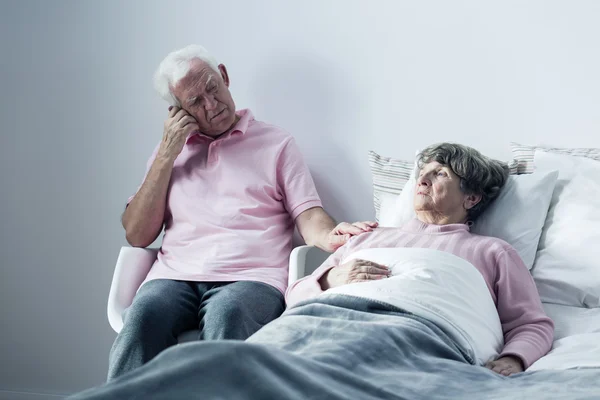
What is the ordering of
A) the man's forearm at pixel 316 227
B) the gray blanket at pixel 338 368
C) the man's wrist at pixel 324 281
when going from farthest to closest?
the man's forearm at pixel 316 227 → the man's wrist at pixel 324 281 → the gray blanket at pixel 338 368

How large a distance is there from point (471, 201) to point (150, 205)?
3.33 feet

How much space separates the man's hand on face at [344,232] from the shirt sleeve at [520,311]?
1.28 ft

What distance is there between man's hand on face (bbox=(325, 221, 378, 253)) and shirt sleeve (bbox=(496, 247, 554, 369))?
0.39 m

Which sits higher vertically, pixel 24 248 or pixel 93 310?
pixel 24 248

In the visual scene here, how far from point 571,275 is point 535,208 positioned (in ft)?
0.68

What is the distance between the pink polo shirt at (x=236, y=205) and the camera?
7.00ft

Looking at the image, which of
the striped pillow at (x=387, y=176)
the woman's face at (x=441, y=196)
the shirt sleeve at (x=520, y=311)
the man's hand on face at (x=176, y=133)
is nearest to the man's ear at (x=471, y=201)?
the woman's face at (x=441, y=196)

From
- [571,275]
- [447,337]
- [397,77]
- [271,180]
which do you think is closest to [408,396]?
[447,337]

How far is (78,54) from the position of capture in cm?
266

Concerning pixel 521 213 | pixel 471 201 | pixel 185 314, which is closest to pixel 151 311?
pixel 185 314

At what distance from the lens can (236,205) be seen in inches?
86.7

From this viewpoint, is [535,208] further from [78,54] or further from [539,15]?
[78,54]

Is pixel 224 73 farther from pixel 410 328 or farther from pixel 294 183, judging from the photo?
pixel 410 328

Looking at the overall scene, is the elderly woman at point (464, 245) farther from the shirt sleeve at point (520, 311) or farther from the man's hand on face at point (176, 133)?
the man's hand on face at point (176, 133)
